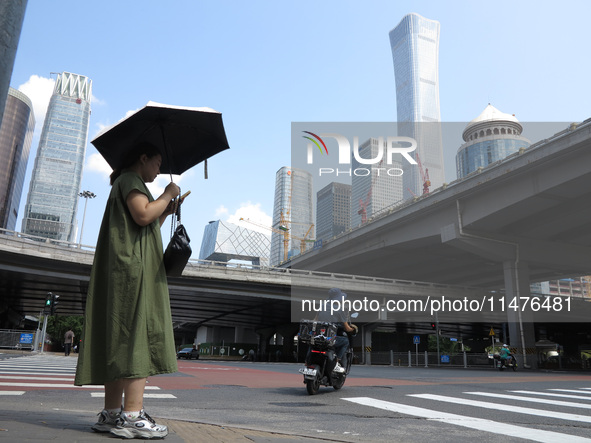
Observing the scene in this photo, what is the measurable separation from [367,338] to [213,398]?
40098 millimetres

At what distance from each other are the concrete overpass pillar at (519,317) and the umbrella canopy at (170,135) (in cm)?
3332

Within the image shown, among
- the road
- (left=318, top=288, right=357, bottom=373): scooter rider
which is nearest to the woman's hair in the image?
the road

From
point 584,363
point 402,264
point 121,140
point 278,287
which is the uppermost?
point 402,264

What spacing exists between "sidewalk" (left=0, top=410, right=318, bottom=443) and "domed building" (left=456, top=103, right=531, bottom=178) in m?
143

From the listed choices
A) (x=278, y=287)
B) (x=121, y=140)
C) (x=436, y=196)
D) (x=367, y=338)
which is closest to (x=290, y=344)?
(x=367, y=338)

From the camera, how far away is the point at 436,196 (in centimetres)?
3578

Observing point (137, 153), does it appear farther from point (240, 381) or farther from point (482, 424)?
point (240, 381)

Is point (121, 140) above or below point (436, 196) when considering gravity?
below

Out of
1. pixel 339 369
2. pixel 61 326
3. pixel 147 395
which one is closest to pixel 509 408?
pixel 339 369

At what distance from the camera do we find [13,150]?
137000 millimetres

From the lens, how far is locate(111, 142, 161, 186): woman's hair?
3.52m

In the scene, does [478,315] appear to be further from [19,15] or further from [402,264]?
[19,15]

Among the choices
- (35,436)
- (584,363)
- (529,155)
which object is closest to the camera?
(35,436)

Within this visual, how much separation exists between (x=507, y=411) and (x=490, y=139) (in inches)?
5934
